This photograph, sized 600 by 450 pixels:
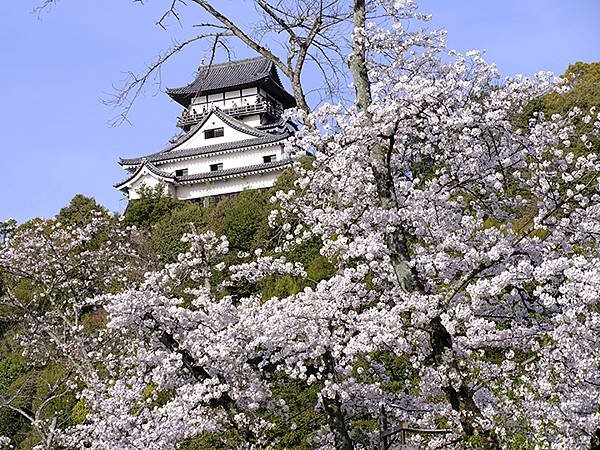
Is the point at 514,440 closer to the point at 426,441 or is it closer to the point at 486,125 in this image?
the point at 426,441

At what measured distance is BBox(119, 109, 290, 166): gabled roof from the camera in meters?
31.3

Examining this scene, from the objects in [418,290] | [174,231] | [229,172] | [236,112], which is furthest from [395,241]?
[236,112]

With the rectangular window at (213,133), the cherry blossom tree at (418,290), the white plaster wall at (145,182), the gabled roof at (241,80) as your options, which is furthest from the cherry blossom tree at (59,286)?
the gabled roof at (241,80)

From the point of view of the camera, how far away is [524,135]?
5.70 m

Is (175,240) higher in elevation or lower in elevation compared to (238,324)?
higher

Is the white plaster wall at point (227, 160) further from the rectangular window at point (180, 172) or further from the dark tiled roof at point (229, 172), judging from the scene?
the dark tiled roof at point (229, 172)

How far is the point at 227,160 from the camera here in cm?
3216

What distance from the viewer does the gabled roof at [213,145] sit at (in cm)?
3131

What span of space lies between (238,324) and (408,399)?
5.25ft

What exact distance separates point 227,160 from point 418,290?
27.4m

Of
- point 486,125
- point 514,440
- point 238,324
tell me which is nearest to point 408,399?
point 514,440

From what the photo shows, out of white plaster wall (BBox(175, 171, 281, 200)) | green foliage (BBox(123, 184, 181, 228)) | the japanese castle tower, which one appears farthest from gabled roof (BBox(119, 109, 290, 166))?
green foliage (BBox(123, 184, 181, 228))

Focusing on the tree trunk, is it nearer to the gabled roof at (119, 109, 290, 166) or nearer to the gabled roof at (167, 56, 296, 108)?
the gabled roof at (119, 109, 290, 166)

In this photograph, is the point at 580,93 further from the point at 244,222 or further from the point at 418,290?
the point at 418,290
